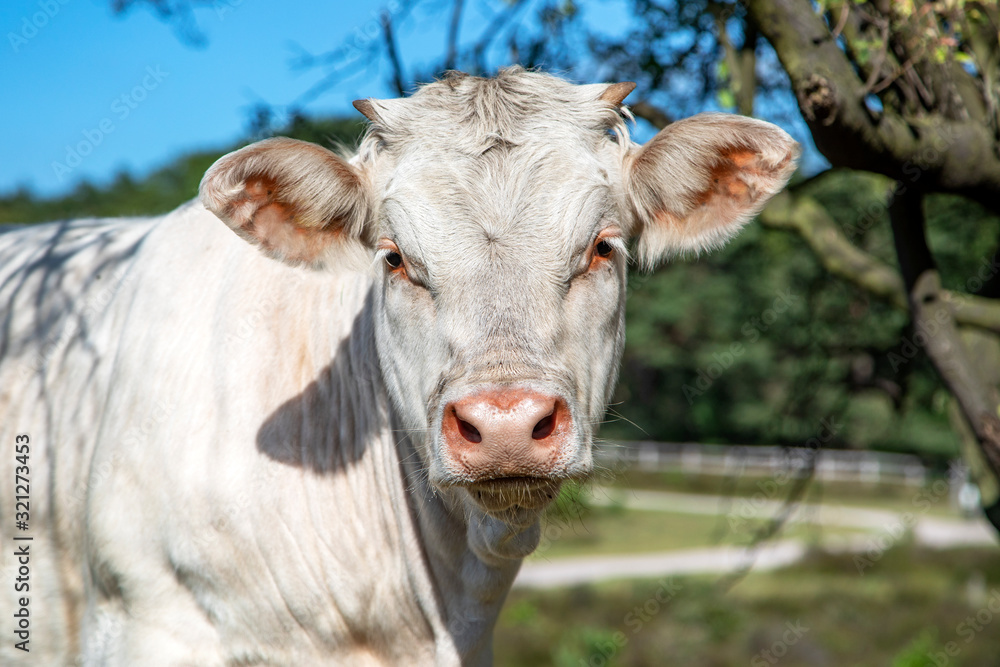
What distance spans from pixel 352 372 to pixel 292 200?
2.28 ft

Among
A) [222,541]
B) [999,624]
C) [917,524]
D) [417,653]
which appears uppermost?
[222,541]

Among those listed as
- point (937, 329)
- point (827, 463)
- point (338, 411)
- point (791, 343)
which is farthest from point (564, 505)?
point (827, 463)

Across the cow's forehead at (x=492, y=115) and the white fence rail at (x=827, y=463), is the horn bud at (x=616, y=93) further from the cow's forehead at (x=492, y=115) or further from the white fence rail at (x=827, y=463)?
the white fence rail at (x=827, y=463)

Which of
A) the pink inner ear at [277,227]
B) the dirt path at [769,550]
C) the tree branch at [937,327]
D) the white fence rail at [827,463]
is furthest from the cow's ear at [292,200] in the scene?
the white fence rail at [827,463]

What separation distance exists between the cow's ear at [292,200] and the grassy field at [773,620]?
8.75m

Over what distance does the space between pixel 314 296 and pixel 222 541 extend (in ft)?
3.29

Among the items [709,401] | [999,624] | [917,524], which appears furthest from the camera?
[709,401]

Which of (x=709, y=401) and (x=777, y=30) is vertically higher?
(x=777, y=30)

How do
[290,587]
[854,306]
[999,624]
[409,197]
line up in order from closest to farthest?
1. [409,197]
2. [290,587]
3. [854,306]
4. [999,624]

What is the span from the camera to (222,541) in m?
2.93

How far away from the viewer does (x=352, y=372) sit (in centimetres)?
327

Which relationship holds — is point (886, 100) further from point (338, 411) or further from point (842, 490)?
point (842, 490)

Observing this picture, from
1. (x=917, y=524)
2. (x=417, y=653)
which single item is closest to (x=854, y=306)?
(x=417, y=653)

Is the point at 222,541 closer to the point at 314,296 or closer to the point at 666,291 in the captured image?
the point at 314,296
